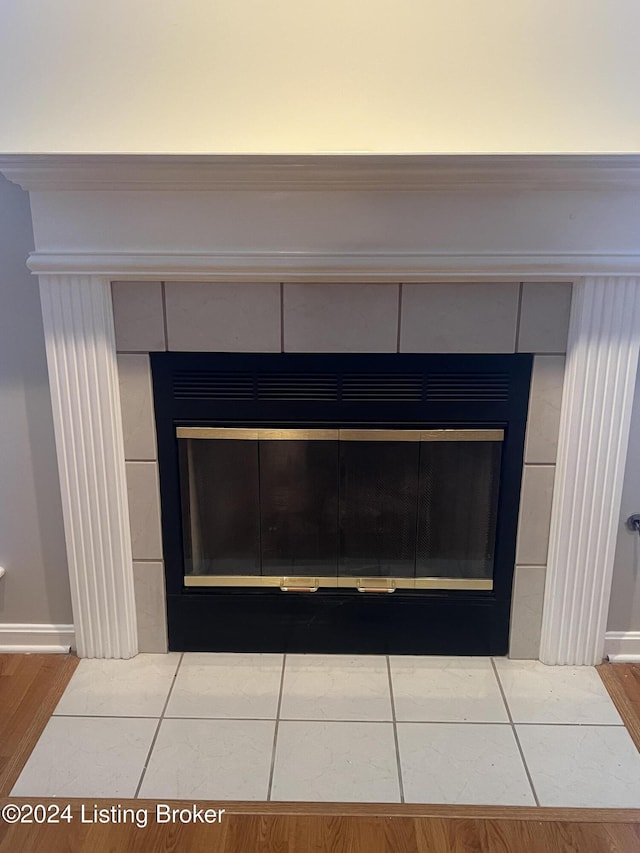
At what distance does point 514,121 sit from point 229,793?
166cm

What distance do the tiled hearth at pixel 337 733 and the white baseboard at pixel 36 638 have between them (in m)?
0.10

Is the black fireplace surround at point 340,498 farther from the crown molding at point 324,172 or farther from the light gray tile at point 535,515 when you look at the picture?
the crown molding at point 324,172

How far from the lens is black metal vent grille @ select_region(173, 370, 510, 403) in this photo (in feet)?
5.85

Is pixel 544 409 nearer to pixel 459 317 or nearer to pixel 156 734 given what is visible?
pixel 459 317

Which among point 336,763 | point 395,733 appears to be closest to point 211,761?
point 336,763

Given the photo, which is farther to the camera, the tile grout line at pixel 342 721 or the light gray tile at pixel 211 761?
the tile grout line at pixel 342 721

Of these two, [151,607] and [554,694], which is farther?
[151,607]

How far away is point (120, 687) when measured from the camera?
6.18 ft

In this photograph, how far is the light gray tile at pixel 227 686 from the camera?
181 centimetres

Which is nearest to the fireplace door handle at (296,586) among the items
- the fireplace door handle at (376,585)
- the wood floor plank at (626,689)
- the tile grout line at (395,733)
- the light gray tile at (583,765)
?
the fireplace door handle at (376,585)

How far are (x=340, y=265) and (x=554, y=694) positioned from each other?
4.10ft

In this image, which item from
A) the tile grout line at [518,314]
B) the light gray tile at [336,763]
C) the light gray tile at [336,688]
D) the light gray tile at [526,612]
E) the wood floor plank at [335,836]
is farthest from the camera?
the light gray tile at [526,612]

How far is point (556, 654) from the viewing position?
77.5 inches

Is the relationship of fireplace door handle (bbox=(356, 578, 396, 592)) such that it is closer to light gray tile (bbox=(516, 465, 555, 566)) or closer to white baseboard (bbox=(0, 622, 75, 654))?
light gray tile (bbox=(516, 465, 555, 566))
